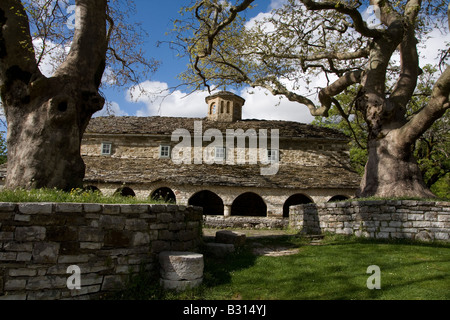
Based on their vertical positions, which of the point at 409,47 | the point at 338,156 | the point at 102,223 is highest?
the point at 409,47

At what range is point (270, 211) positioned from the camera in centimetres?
1620

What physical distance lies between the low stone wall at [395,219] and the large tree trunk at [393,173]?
3.85 feet

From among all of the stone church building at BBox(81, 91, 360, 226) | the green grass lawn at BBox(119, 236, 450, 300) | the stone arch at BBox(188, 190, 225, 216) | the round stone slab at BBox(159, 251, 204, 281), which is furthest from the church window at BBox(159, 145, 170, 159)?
the round stone slab at BBox(159, 251, 204, 281)

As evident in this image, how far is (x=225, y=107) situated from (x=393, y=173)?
13.6 meters

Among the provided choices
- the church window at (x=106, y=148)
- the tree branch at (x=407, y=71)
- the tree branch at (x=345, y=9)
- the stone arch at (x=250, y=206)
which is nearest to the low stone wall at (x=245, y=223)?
the stone arch at (x=250, y=206)

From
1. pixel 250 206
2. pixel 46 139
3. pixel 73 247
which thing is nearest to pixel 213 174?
pixel 250 206

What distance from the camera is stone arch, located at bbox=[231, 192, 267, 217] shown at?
19125 mm

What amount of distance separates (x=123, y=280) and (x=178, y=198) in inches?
444

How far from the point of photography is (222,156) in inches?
733

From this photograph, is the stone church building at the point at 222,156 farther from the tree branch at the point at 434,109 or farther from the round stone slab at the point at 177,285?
the round stone slab at the point at 177,285

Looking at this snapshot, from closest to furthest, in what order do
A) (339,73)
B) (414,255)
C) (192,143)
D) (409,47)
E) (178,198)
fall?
(414,255)
(409,47)
(339,73)
(178,198)
(192,143)
